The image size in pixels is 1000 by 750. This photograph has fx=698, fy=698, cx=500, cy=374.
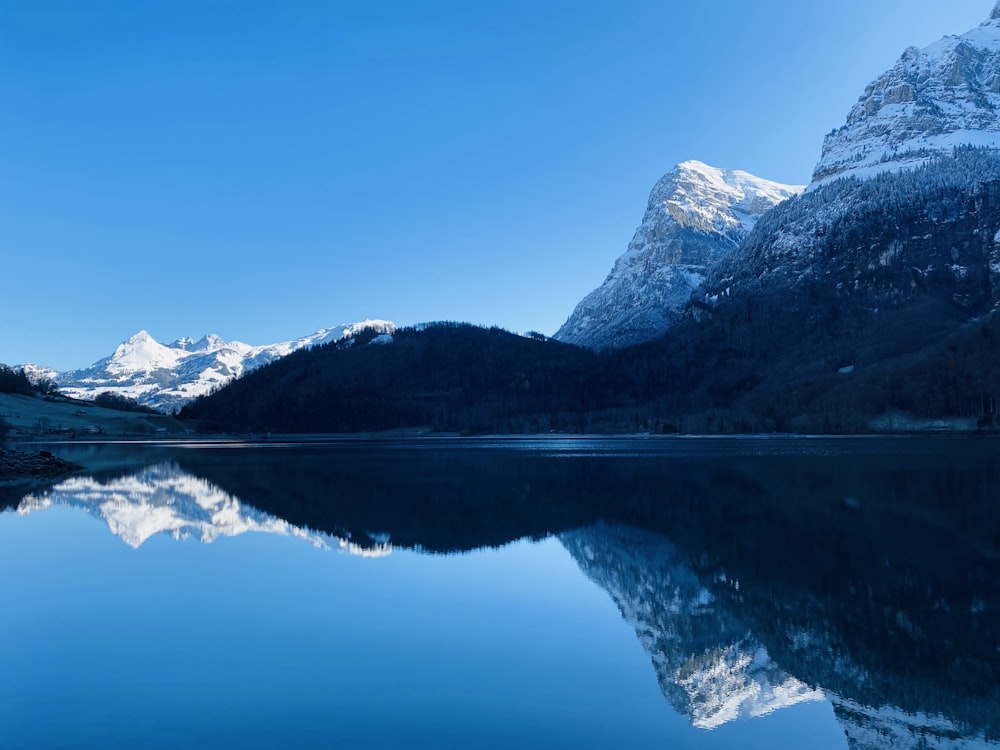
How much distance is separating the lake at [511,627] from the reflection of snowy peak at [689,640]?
0.08 metres

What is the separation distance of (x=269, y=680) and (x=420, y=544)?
15.7 meters

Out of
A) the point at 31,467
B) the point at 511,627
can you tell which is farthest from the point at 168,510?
the point at 31,467

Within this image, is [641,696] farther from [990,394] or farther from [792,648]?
[990,394]

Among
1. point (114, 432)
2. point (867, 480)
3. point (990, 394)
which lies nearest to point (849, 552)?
point (867, 480)

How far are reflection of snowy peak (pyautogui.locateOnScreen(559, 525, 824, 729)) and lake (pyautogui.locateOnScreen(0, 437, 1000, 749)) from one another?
77 millimetres

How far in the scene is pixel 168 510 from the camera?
129ft

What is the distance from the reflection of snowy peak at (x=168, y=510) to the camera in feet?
104

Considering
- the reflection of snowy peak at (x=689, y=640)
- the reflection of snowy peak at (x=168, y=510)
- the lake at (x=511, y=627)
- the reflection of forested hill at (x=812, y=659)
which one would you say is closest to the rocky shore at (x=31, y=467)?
the reflection of snowy peak at (x=168, y=510)

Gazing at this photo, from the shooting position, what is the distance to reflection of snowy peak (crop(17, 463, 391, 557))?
31750mm

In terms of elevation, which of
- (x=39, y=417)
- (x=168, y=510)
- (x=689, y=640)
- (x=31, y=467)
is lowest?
(x=689, y=640)

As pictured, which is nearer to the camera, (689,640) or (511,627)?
(689,640)

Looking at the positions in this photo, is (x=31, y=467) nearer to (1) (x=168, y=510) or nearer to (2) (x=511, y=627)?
(1) (x=168, y=510)

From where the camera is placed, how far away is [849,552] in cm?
2431

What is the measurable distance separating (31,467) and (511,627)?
2623 inches
